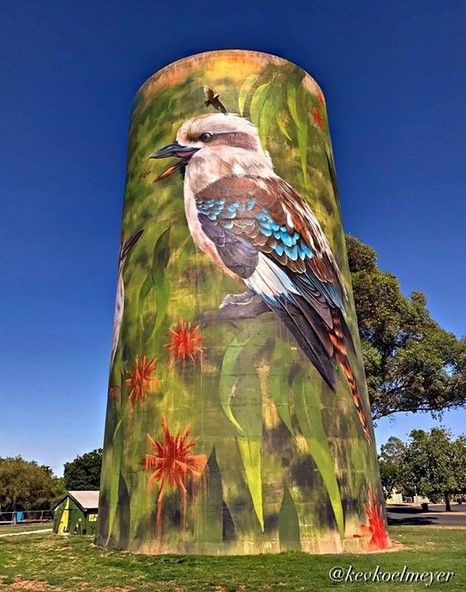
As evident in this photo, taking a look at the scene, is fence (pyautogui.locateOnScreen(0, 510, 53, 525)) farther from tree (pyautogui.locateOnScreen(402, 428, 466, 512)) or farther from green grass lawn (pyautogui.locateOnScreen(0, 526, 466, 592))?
green grass lawn (pyautogui.locateOnScreen(0, 526, 466, 592))

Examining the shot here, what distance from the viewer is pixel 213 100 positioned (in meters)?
20.5

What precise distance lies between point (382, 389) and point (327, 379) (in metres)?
18.0

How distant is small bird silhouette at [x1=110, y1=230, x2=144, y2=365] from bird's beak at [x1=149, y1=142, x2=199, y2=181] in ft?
7.86

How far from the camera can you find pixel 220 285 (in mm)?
17938

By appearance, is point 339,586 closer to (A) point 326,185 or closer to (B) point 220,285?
(B) point 220,285

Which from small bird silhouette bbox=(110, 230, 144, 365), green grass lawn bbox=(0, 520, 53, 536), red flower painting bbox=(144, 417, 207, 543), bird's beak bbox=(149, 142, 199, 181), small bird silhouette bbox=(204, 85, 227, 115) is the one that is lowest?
green grass lawn bbox=(0, 520, 53, 536)

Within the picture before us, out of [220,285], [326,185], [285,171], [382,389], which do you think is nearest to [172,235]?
[220,285]

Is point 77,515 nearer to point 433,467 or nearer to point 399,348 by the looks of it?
point 399,348

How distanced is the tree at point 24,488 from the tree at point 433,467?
3850 centimetres

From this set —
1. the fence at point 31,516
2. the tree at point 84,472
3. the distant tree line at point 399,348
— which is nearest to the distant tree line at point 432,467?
the distant tree line at point 399,348

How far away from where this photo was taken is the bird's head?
65.3 feet

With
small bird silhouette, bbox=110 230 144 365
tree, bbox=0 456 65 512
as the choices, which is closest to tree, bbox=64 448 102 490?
tree, bbox=0 456 65 512

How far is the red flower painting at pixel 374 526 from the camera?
16888mm

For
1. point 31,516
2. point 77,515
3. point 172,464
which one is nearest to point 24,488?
point 31,516
